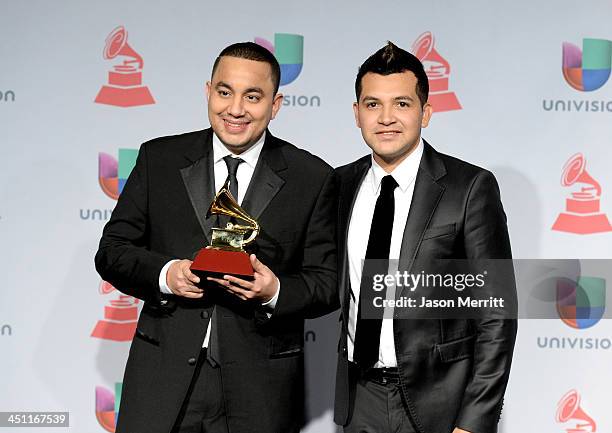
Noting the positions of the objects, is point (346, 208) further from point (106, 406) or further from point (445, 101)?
point (106, 406)

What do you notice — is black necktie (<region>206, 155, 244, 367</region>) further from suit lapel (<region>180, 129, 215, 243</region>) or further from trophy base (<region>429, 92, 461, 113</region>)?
trophy base (<region>429, 92, 461, 113</region>)

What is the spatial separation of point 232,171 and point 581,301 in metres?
1.72

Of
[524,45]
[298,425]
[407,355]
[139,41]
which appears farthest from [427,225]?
[139,41]

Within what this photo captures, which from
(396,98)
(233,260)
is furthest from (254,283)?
(396,98)

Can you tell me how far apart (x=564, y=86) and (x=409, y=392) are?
1.63 m

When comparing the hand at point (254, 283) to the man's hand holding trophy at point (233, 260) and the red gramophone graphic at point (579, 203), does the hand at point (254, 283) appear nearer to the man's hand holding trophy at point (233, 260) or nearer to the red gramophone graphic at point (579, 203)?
the man's hand holding trophy at point (233, 260)

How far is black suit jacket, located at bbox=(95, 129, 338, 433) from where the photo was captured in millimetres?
1990

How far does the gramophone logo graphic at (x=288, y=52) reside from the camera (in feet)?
10.1

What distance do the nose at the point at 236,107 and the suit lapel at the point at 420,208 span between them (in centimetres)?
51

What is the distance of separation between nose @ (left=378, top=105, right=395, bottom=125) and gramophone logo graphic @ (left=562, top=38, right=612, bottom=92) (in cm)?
129

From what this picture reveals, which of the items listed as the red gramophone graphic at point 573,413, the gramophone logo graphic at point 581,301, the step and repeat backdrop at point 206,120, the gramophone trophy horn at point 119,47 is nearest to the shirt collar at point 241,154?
the step and repeat backdrop at point 206,120

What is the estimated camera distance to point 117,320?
3127 mm

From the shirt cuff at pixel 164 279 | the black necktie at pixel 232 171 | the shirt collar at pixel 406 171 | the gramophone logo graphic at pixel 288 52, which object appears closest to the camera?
the shirt cuff at pixel 164 279

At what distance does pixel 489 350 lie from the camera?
2041 millimetres
